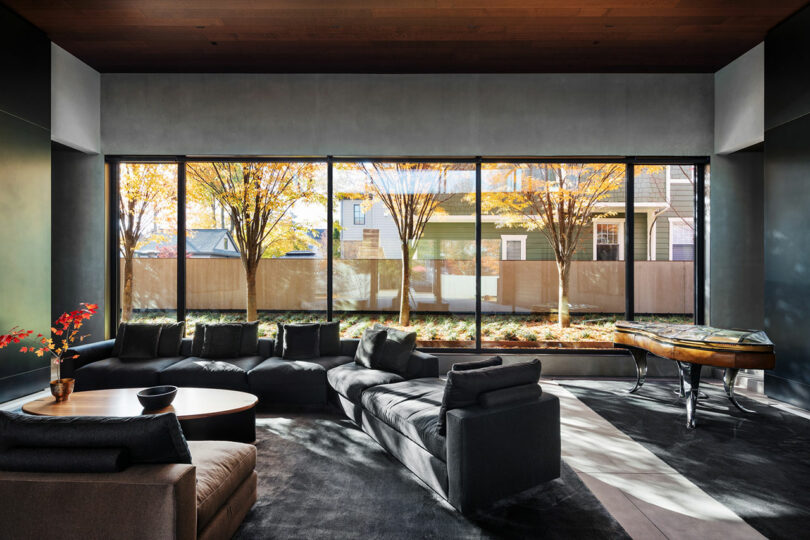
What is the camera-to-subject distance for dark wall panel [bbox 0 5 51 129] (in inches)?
188

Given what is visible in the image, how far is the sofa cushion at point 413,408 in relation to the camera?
293 centimetres

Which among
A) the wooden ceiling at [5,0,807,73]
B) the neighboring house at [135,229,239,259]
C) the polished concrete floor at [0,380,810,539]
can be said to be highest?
the wooden ceiling at [5,0,807,73]

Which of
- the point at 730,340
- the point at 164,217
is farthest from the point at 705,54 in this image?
the point at 164,217

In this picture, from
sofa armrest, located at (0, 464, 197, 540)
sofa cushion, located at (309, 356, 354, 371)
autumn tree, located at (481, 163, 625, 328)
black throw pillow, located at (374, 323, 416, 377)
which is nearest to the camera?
sofa armrest, located at (0, 464, 197, 540)

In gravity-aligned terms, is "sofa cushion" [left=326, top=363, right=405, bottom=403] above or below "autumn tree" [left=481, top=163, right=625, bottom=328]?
below

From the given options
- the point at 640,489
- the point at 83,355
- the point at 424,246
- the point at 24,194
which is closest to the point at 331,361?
the point at 424,246

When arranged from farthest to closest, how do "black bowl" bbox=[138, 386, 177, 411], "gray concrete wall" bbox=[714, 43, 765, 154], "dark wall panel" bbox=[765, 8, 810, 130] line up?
"gray concrete wall" bbox=[714, 43, 765, 154]
"dark wall panel" bbox=[765, 8, 810, 130]
"black bowl" bbox=[138, 386, 177, 411]

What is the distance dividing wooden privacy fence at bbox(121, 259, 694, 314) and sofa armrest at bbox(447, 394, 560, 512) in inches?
130

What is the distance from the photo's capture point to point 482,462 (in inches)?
105

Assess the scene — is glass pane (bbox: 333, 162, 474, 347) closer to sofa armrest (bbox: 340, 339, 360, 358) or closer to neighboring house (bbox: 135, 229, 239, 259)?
sofa armrest (bbox: 340, 339, 360, 358)

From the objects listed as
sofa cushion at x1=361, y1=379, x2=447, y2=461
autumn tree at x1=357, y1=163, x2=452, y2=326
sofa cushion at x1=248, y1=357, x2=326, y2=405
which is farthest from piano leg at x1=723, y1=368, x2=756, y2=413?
sofa cushion at x1=248, y1=357, x2=326, y2=405

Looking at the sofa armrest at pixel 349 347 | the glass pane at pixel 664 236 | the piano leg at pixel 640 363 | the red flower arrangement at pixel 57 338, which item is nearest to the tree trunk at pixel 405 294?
the sofa armrest at pixel 349 347

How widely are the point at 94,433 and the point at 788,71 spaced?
699 centimetres

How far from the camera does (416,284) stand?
6281 millimetres
